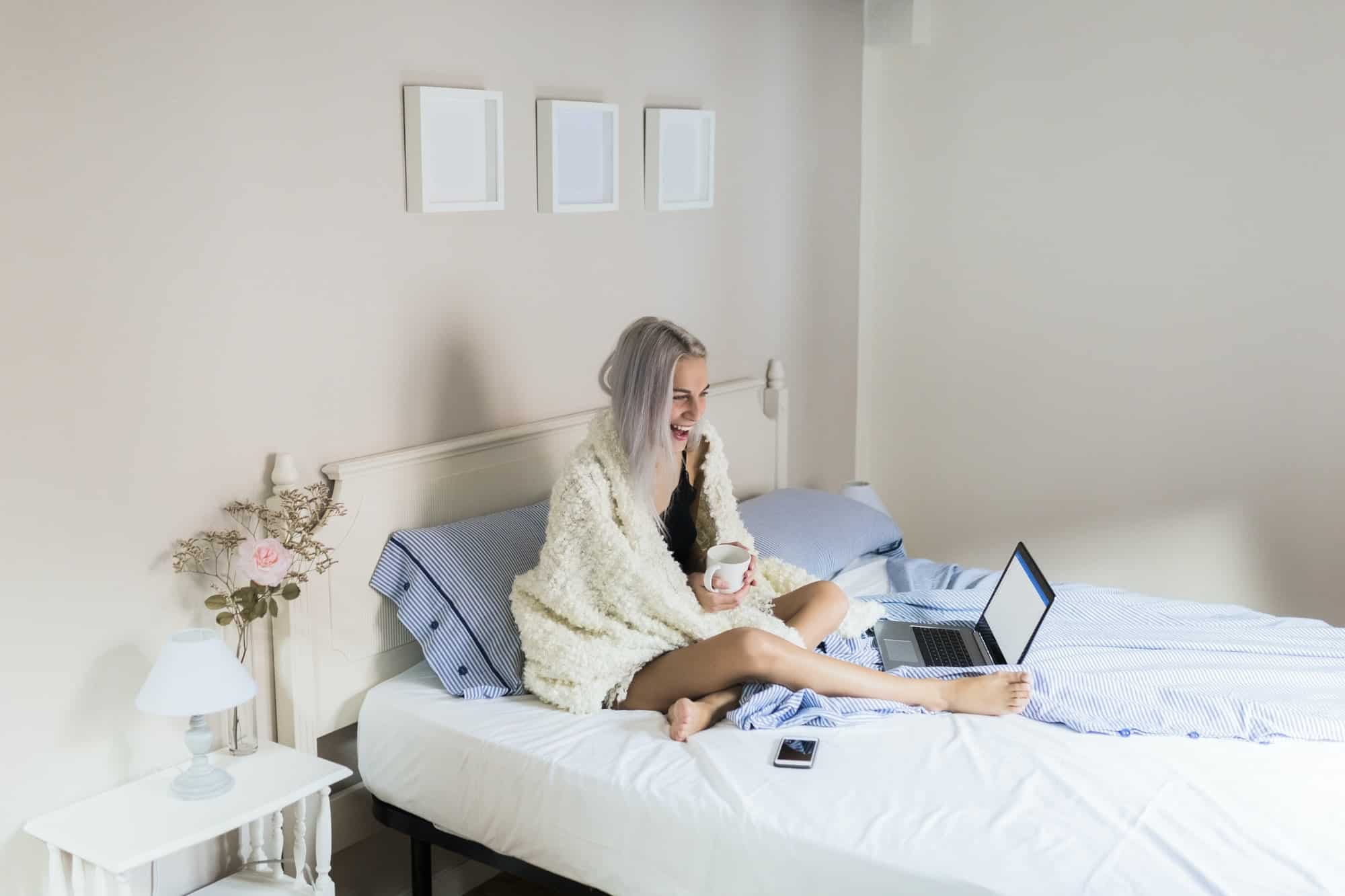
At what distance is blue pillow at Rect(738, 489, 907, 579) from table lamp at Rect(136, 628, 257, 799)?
50.4 inches

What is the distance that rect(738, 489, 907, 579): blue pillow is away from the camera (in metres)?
2.92

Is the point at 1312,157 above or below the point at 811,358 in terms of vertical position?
above

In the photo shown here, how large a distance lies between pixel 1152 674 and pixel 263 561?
160cm

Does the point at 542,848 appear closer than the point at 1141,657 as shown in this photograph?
Yes

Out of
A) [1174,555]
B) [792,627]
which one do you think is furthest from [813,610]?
[1174,555]

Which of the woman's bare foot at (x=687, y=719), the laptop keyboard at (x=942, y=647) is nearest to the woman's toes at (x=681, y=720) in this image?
the woman's bare foot at (x=687, y=719)

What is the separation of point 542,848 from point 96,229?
4.11 ft

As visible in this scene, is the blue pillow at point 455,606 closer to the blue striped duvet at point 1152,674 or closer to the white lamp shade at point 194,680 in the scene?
the white lamp shade at point 194,680

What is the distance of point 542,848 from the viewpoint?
2.06 m

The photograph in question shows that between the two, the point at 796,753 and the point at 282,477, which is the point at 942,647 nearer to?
the point at 796,753

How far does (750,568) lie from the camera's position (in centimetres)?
246

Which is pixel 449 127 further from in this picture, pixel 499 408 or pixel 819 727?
pixel 819 727

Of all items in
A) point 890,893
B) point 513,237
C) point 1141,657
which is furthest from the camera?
point 513,237

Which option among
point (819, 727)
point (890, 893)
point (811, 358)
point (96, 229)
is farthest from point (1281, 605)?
point (96, 229)
